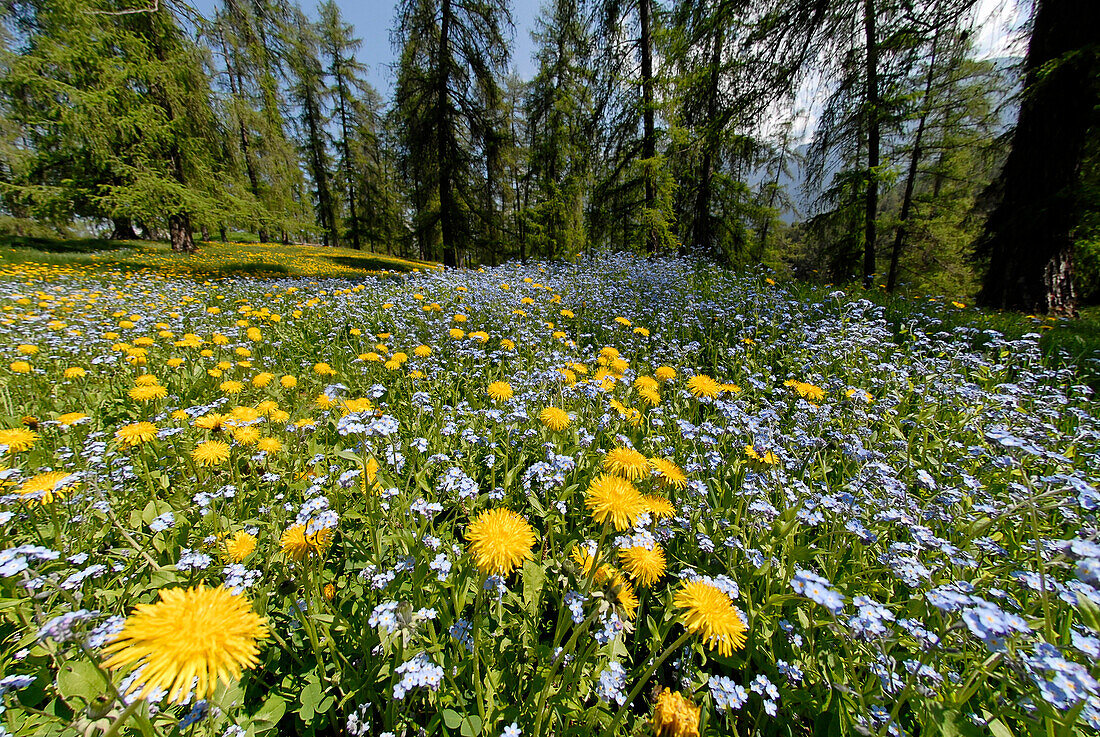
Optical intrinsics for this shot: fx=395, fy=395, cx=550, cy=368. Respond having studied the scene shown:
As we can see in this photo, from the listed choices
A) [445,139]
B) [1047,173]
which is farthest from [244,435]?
[445,139]

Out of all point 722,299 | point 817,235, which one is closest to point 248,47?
point 722,299

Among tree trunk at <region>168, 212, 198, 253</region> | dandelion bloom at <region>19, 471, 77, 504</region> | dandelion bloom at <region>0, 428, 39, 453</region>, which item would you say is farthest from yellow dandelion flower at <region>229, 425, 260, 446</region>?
tree trunk at <region>168, 212, 198, 253</region>

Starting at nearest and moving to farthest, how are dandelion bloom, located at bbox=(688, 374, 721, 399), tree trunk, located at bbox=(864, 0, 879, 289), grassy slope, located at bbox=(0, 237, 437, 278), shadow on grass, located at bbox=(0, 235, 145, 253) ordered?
1. dandelion bloom, located at bbox=(688, 374, 721, 399)
2. tree trunk, located at bbox=(864, 0, 879, 289)
3. grassy slope, located at bbox=(0, 237, 437, 278)
4. shadow on grass, located at bbox=(0, 235, 145, 253)

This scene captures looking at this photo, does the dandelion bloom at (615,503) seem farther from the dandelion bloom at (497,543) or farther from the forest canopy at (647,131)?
the forest canopy at (647,131)

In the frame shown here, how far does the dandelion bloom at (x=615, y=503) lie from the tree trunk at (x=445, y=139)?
13786 mm

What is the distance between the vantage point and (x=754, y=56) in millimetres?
7344

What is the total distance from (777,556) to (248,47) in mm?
21546

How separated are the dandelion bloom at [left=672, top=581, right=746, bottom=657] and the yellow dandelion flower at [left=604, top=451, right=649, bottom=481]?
1.39 ft

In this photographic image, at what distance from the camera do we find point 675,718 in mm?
1147

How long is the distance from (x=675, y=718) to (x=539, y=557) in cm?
72

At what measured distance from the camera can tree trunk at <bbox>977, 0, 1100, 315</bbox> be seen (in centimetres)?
545

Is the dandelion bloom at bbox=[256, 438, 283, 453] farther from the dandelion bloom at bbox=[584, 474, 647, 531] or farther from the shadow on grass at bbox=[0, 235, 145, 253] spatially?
the shadow on grass at bbox=[0, 235, 145, 253]

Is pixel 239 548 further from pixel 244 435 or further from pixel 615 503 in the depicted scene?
pixel 615 503

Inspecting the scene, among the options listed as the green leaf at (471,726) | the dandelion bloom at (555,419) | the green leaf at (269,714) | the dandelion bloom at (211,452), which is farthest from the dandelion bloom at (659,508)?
the dandelion bloom at (211,452)
